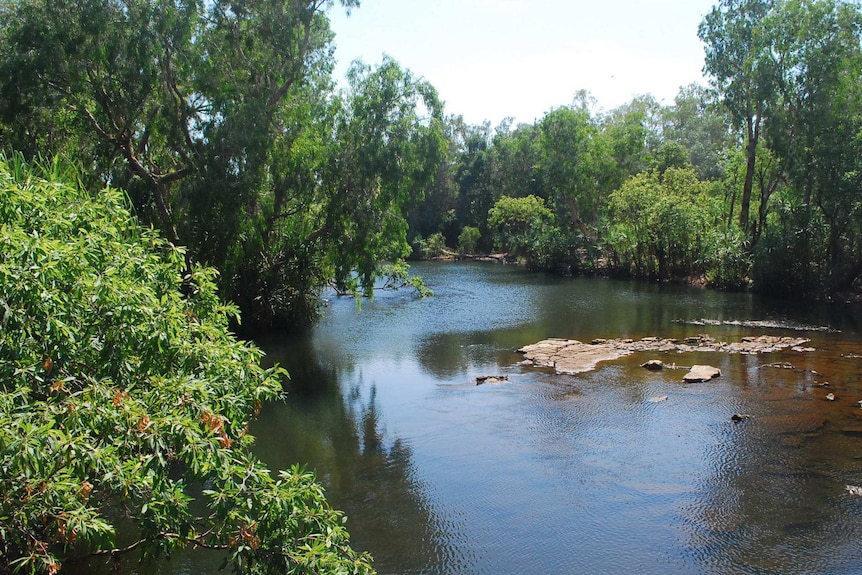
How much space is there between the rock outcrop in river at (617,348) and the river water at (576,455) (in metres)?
0.73

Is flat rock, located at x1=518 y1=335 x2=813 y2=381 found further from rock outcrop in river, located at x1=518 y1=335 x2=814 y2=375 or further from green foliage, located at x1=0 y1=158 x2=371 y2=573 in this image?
green foliage, located at x1=0 y1=158 x2=371 y2=573

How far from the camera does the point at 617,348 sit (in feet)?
72.5

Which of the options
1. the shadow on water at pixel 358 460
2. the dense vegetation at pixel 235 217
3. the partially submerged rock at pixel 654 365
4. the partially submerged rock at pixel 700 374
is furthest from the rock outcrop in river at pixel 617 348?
the dense vegetation at pixel 235 217

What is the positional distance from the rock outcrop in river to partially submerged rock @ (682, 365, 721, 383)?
2.69 meters

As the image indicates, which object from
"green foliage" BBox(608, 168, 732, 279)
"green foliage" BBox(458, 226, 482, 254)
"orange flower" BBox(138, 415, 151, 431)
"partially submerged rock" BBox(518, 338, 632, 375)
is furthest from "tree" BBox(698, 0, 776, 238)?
"orange flower" BBox(138, 415, 151, 431)

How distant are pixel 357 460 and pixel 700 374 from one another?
1004 cm

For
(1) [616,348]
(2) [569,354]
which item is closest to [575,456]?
(2) [569,354]

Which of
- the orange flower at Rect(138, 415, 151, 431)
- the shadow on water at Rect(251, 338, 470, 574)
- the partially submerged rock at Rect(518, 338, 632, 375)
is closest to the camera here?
the orange flower at Rect(138, 415, 151, 431)

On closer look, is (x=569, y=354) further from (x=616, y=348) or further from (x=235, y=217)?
(x=235, y=217)

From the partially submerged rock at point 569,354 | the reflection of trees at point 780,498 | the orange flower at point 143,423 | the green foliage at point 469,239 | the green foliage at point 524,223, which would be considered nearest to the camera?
the orange flower at point 143,423

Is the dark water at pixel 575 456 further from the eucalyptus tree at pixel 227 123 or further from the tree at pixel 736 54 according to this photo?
the tree at pixel 736 54

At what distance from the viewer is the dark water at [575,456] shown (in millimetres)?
9477

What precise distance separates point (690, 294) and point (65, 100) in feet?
96.1

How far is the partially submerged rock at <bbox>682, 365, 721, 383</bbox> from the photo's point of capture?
1770 centimetres
